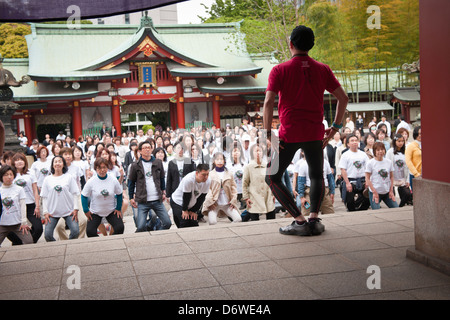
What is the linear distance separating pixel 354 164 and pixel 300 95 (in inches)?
174

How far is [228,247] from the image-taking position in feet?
13.1

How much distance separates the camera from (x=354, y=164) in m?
8.11

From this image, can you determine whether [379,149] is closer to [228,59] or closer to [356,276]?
[356,276]

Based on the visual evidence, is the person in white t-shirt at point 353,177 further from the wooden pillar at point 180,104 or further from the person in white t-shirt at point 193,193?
the wooden pillar at point 180,104

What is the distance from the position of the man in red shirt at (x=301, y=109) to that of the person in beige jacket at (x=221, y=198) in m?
3.06

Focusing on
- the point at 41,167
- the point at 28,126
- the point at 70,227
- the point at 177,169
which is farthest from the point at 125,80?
the point at 70,227

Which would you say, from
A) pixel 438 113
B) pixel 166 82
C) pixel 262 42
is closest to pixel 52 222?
pixel 438 113

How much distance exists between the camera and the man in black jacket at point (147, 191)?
7086 millimetres

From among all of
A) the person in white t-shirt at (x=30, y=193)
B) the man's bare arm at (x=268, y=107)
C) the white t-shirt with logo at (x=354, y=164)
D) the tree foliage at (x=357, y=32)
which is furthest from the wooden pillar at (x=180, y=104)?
the man's bare arm at (x=268, y=107)

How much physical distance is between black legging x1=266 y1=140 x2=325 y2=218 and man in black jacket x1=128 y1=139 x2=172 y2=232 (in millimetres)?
3023

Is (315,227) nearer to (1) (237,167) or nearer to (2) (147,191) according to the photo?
(2) (147,191)

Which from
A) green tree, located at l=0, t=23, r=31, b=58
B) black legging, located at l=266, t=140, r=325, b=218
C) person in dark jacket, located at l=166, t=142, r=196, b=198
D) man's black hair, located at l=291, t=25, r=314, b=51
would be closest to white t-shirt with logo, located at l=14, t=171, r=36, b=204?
person in dark jacket, located at l=166, t=142, r=196, b=198

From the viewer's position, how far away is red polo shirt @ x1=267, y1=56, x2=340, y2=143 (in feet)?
13.3

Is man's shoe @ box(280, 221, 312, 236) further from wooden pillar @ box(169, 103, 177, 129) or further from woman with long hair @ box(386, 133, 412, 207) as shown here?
wooden pillar @ box(169, 103, 177, 129)
